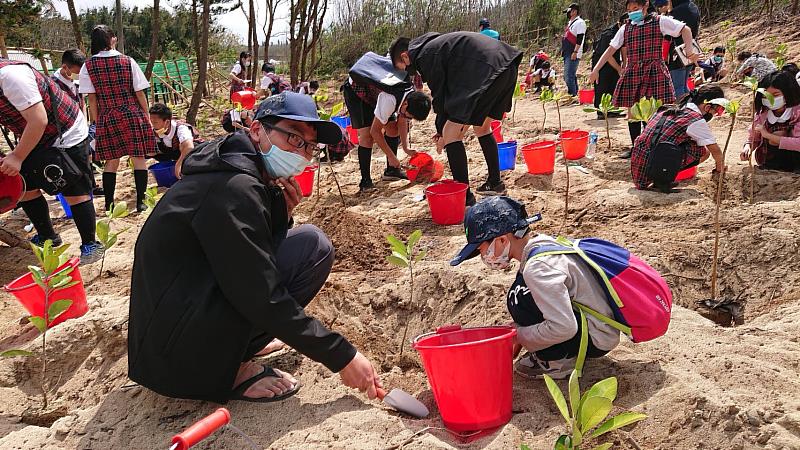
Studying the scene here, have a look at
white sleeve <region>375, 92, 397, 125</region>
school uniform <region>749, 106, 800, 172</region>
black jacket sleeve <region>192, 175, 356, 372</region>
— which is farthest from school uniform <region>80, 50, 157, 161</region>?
school uniform <region>749, 106, 800, 172</region>

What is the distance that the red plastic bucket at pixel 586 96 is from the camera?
914 cm

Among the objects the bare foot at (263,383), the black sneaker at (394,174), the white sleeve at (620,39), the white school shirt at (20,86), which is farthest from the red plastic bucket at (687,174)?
the white school shirt at (20,86)

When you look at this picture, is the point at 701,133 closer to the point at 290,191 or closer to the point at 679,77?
the point at 679,77

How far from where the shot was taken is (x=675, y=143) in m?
4.20

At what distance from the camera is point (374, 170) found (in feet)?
20.6

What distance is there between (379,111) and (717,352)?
3261mm

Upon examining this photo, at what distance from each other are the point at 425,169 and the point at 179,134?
216 cm

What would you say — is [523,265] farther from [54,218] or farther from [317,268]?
[54,218]

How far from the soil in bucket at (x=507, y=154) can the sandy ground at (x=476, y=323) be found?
658mm

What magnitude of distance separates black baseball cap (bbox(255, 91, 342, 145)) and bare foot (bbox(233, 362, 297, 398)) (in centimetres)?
90

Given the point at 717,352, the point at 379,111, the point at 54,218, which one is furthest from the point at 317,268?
the point at 54,218

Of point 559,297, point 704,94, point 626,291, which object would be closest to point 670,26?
point 704,94

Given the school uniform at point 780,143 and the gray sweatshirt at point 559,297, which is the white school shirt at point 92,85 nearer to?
the gray sweatshirt at point 559,297

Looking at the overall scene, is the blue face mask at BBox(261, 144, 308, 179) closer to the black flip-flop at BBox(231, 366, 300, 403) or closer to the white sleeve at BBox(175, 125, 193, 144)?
the black flip-flop at BBox(231, 366, 300, 403)
